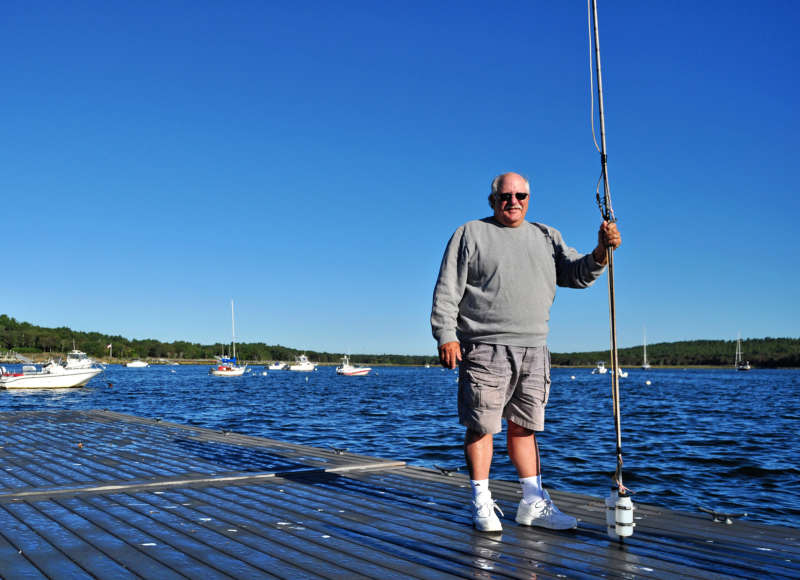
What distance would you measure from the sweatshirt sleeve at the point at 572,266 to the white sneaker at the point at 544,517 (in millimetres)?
1271

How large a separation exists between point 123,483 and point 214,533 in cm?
200

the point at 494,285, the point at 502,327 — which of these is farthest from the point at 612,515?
the point at 494,285

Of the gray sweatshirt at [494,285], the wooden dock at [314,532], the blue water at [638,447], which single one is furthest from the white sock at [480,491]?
the blue water at [638,447]

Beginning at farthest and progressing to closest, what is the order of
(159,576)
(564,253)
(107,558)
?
(564,253)
(107,558)
(159,576)

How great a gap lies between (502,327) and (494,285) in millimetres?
239

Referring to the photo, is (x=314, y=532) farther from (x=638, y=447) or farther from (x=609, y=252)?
(x=638, y=447)

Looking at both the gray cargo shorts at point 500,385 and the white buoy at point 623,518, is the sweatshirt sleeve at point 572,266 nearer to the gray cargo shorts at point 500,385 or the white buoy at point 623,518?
the gray cargo shorts at point 500,385

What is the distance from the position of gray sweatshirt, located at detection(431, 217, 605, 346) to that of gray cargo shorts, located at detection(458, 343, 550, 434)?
69mm

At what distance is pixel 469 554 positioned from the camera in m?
3.26

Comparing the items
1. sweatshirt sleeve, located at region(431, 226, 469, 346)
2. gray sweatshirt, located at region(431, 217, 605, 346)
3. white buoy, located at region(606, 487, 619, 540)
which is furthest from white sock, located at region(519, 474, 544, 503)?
sweatshirt sleeve, located at region(431, 226, 469, 346)

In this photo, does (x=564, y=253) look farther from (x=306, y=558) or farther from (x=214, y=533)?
(x=214, y=533)

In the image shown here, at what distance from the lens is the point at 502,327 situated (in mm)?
3766

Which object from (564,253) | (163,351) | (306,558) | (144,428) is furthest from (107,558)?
(163,351)

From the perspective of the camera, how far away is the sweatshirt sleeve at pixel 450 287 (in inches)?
147
